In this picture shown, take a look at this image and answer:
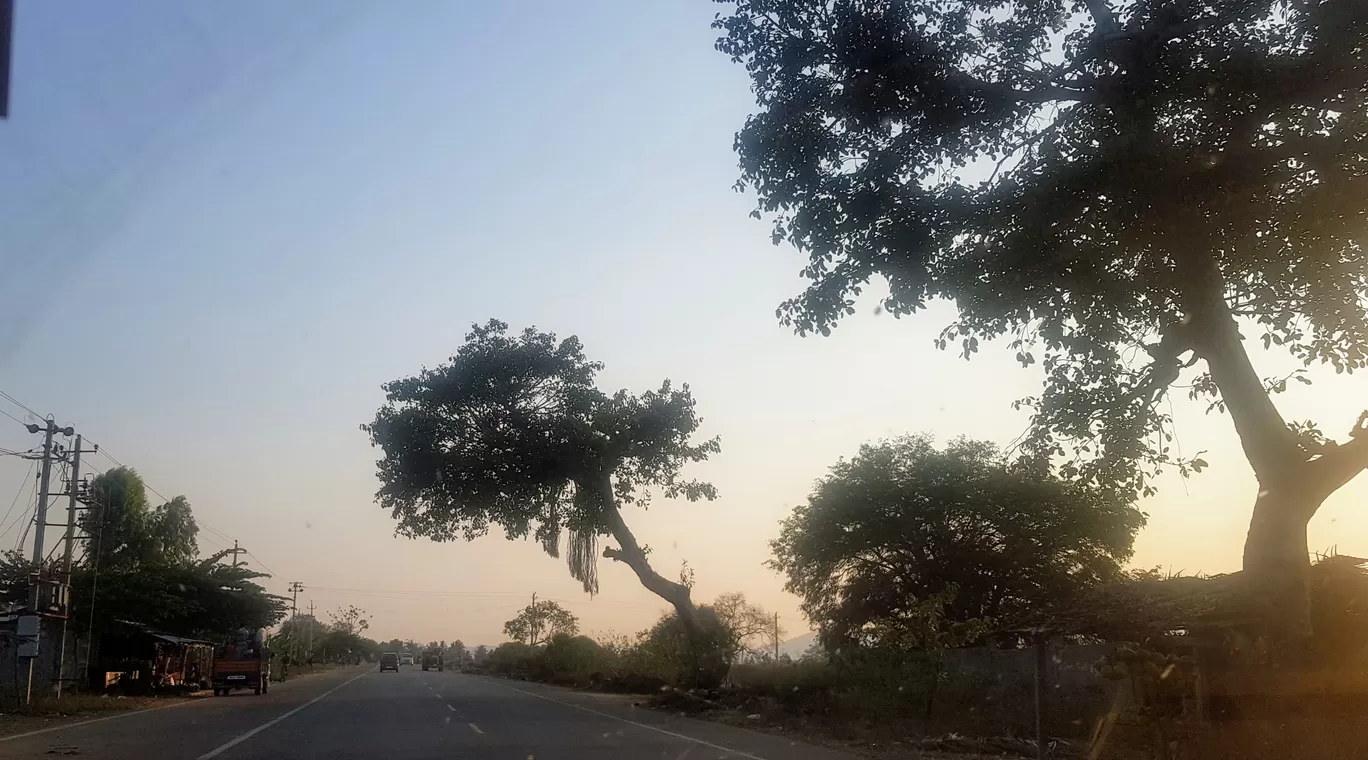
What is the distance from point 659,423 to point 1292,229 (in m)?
26.6

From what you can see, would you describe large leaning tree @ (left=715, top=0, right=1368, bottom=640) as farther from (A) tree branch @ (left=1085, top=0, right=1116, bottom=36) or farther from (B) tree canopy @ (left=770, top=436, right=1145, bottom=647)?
(B) tree canopy @ (left=770, top=436, right=1145, bottom=647)

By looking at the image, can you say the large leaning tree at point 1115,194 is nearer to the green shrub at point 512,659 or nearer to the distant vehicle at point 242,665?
the distant vehicle at point 242,665

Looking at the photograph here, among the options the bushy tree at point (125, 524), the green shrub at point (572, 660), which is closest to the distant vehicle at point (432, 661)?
the green shrub at point (572, 660)

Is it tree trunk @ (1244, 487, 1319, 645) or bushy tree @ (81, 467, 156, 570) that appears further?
bushy tree @ (81, 467, 156, 570)

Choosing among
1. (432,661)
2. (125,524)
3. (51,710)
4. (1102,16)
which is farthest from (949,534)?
(432,661)

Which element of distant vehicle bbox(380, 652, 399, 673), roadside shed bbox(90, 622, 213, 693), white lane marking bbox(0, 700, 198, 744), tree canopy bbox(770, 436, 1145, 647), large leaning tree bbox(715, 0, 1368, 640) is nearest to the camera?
large leaning tree bbox(715, 0, 1368, 640)

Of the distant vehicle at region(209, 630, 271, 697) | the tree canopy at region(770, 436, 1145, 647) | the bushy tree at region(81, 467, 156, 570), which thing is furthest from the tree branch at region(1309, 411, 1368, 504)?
the bushy tree at region(81, 467, 156, 570)

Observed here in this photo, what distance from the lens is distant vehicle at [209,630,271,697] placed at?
1788 inches

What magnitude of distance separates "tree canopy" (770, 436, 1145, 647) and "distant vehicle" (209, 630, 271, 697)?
24545 millimetres

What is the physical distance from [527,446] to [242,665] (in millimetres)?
18846

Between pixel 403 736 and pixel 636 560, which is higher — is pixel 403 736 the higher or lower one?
the lower one

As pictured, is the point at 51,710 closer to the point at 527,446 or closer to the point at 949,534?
the point at 527,446

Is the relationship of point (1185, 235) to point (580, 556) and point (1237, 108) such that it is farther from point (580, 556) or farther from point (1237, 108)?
point (580, 556)

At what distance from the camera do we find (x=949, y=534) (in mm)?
37969
